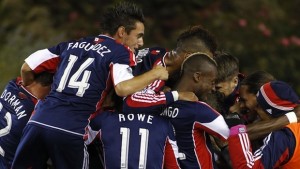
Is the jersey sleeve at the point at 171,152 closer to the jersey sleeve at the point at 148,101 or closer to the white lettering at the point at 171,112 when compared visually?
the white lettering at the point at 171,112

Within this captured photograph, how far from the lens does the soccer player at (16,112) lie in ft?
24.3

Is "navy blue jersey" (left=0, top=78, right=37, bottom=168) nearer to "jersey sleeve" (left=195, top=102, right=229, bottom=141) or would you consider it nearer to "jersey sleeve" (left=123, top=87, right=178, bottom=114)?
"jersey sleeve" (left=123, top=87, right=178, bottom=114)

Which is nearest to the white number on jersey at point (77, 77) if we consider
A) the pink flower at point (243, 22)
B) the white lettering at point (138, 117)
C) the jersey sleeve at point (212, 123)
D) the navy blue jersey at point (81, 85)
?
the navy blue jersey at point (81, 85)

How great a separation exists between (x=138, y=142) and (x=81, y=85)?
2.41 ft

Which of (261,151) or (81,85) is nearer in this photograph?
(261,151)

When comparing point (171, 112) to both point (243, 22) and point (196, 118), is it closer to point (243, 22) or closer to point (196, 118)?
point (196, 118)

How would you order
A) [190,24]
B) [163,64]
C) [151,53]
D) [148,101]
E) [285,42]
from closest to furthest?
1. [148,101]
2. [163,64]
3. [151,53]
4. [190,24]
5. [285,42]

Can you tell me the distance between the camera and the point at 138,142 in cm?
651

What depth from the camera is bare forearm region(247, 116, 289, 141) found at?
21.5 feet

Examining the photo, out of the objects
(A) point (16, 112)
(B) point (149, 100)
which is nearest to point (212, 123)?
(B) point (149, 100)

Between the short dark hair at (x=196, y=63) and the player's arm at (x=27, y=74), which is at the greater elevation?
the short dark hair at (x=196, y=63)

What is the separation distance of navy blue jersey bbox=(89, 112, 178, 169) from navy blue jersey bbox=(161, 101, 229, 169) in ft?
0.22

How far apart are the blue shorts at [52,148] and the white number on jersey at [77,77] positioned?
1.18 feet

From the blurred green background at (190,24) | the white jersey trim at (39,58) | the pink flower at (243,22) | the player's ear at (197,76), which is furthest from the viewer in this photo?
the pink flower at (243,22)
